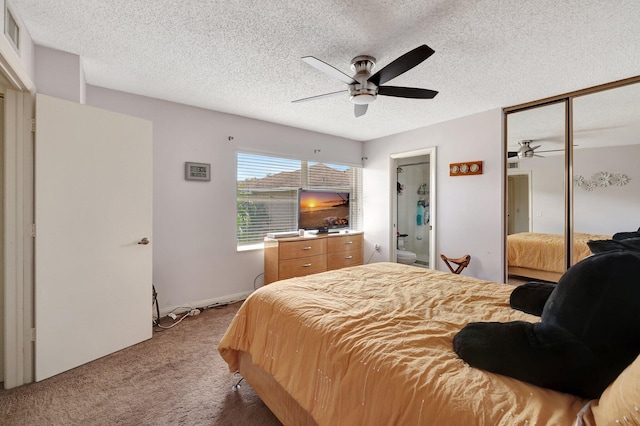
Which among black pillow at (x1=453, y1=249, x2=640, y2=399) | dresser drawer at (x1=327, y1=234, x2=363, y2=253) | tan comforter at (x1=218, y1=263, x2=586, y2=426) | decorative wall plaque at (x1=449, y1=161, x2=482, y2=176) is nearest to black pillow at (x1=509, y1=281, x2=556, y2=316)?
tan comforter at (x1=218, y1=263, x2=586, y2=426)

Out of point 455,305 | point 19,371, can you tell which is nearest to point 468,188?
point 455,305

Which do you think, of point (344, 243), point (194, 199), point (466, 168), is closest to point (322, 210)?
point (344, 243)

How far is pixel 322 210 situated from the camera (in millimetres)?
4367

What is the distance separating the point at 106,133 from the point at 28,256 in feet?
3.60

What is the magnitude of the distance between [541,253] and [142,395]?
4080mm

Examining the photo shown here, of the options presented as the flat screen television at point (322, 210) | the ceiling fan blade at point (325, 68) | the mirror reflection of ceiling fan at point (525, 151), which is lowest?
the flat screen television at point (322, 210)

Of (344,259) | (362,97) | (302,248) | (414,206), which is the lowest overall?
(344,259)

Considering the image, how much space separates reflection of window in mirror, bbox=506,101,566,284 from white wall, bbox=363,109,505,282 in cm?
14

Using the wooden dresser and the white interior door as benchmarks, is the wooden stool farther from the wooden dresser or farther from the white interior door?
the white interior door

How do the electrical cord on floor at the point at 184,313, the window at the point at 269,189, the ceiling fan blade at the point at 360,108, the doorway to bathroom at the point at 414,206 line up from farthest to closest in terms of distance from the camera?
the doorway to bathroom at the point at 414,206 < the window at the point at 269,189 < the electrical cord on floor at the point at 184,313 < the ceiling fan blade at the point at 360,108

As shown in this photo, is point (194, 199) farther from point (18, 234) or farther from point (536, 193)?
point (536, 193)

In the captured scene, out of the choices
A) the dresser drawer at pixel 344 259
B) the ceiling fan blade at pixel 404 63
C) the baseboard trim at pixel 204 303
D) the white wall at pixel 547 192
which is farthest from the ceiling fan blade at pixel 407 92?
the baseboard trim at pixel 204 303

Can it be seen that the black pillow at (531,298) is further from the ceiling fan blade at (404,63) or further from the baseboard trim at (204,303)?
the baseboard trim at (204,303)

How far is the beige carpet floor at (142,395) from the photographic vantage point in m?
1.64
